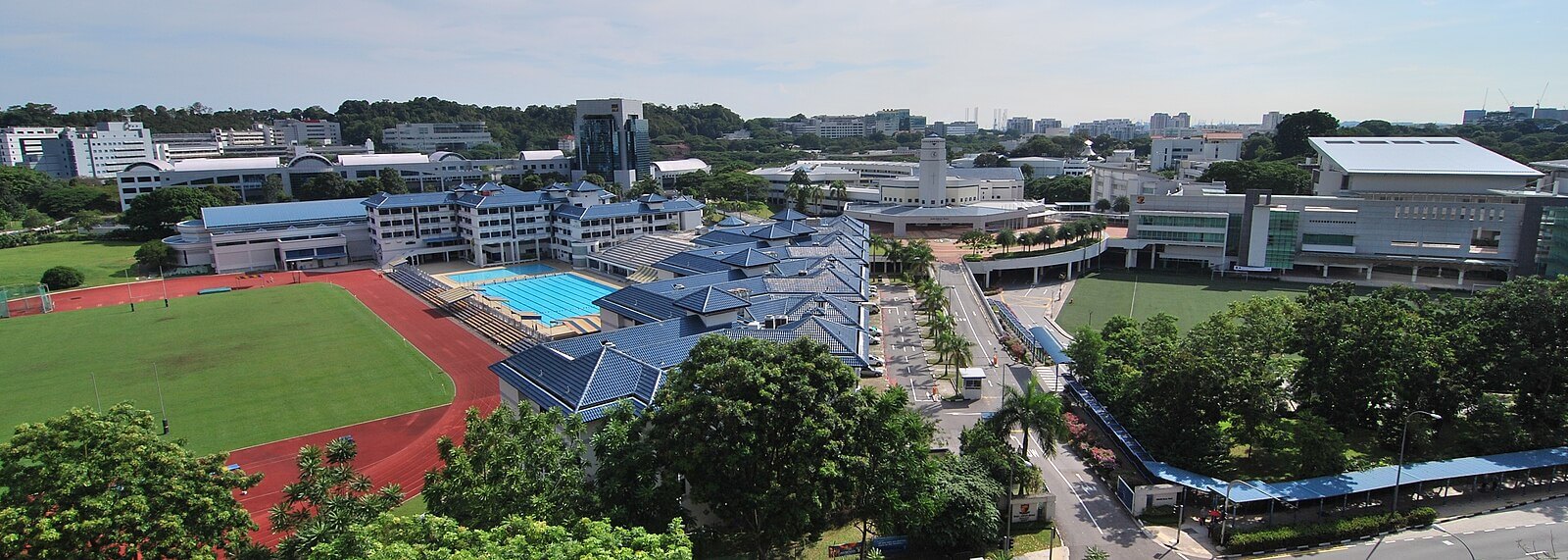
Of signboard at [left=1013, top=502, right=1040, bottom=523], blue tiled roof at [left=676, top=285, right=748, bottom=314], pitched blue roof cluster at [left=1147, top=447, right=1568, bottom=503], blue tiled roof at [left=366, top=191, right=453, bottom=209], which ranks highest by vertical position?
blue tiled roof at [left=366, top=191, right=453, bottom=209]

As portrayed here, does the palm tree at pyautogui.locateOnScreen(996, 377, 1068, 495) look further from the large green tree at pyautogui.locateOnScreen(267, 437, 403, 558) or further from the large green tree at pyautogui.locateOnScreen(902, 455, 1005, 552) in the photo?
the large green tree at pyautogui.locateOnScreen(267, 437, 403, 558)

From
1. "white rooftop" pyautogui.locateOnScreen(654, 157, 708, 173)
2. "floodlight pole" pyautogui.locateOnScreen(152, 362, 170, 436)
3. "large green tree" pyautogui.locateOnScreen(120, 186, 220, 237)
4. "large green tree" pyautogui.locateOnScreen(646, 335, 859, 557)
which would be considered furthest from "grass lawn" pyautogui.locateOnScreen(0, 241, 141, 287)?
"large green tree" pyautogui.locateOnScreen(646, 335, 859, 557)

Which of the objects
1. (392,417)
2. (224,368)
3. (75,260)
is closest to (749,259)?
(392,417)

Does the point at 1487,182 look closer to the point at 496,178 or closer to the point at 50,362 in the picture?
the point at 50,362

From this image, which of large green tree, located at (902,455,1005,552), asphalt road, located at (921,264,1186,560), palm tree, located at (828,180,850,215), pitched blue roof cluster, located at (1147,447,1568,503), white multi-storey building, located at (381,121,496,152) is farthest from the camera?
white multi-storey building, located at (381,121,496,152)

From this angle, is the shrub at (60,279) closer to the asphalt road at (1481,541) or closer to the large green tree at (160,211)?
the large green tree at (160,211)

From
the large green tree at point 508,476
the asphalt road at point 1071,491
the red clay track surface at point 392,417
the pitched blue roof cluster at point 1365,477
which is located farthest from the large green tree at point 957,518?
the red clay track surface at point 392,417

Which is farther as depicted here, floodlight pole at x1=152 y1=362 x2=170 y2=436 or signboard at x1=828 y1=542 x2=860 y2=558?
floodlight pole at x1=152 y1=362 x2=170 y2=436
